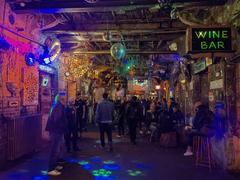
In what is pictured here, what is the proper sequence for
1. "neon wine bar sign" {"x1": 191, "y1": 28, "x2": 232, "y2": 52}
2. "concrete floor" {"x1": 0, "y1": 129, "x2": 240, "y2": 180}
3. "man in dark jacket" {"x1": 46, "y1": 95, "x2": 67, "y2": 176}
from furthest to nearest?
"neon wine bar sign" {"x1": 191, "y1": 28, "x2": 232, "y2": 52}
"man in dark jacket" {"x1": 46, "y1": 95, "x2": 67, "y2": 176}
"concrete floor" {"x1": 0, "y1": 129, "x2": 240, "y2": 180}

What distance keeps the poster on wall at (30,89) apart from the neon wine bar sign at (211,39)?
535cm

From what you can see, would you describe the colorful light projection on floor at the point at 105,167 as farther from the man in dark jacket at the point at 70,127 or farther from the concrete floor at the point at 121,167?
the man in dark jacket at the point at 70,127

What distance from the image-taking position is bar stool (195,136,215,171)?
26.2 feet

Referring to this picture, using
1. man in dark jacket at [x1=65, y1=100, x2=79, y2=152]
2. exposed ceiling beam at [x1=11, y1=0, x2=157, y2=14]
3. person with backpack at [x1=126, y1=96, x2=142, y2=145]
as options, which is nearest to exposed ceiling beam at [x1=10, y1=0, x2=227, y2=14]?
exposed ceiling beam at [x1=11, y1=0, x2=157, y2=14]

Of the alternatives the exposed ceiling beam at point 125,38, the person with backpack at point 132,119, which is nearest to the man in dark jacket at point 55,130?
the person with backpack at point 132,119

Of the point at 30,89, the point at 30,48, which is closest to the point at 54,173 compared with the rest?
the point at 30,89

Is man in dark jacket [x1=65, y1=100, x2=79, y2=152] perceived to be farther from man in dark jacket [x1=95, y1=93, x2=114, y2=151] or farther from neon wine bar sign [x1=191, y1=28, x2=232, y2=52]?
neon wine bar sign [x1=191, y1=28, x2=232, y2=52]

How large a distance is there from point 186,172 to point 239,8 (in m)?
4.31

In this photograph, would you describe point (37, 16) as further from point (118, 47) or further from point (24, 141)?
point (24, 141)

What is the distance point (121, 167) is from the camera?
7.73 meters

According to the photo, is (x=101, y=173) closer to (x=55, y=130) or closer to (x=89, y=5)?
(x=55, y=130)

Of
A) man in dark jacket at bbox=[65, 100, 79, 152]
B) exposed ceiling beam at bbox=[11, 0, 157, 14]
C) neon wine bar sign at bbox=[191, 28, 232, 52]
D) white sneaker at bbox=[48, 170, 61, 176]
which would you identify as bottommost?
white sneaker at bbox=[48, 170, 61, 176]

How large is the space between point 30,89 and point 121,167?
4.36 m

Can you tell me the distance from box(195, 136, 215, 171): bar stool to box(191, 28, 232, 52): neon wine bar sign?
7.96 feet
